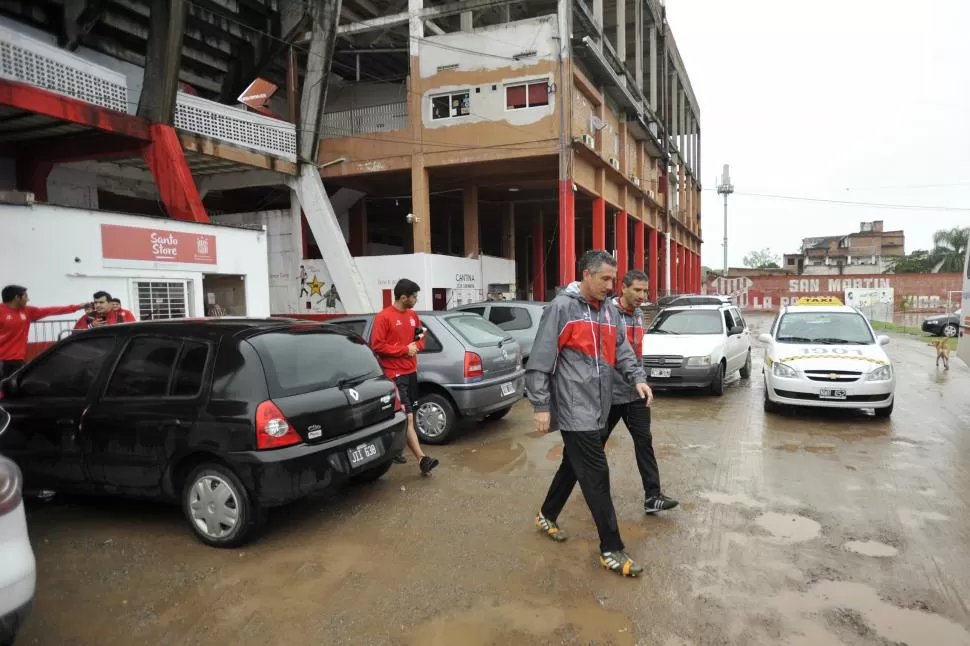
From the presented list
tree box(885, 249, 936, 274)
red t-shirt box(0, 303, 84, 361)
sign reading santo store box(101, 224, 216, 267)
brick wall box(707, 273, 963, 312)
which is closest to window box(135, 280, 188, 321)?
sign reading santo store box(101, 224, 216, 267)

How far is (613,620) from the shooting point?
3020mm

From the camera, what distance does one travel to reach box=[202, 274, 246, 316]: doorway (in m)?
13.9

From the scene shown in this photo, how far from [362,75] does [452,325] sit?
1996 centimetres

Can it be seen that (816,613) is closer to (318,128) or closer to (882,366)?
(882,366)

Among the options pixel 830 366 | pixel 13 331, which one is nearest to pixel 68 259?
pixel 13 331

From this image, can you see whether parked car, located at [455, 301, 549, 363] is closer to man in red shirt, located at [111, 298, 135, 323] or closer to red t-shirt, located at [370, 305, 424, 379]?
red t-shirt, located at [370, 305, 424, 379]

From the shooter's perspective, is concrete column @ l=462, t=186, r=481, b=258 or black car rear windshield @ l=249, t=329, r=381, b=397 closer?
black car rear windshield @ l=249, t=329, r=381, b=397

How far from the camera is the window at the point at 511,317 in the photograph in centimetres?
1039

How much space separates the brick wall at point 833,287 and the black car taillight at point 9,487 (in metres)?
41.7

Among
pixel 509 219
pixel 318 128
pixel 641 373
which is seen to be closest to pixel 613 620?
pixel 641 373

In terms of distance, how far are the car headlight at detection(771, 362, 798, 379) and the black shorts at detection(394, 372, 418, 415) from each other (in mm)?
5178

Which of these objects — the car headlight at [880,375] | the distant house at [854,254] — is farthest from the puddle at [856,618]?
the distant house at [854,254]

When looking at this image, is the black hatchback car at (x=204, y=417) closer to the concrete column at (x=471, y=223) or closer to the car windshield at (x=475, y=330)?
the car windshield at (x=475, y=330)

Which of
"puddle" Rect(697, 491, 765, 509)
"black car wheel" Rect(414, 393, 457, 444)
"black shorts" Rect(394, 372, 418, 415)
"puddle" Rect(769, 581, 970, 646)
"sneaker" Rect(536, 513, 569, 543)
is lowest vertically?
"puddle" Rect(697, 491, 765, 509)
